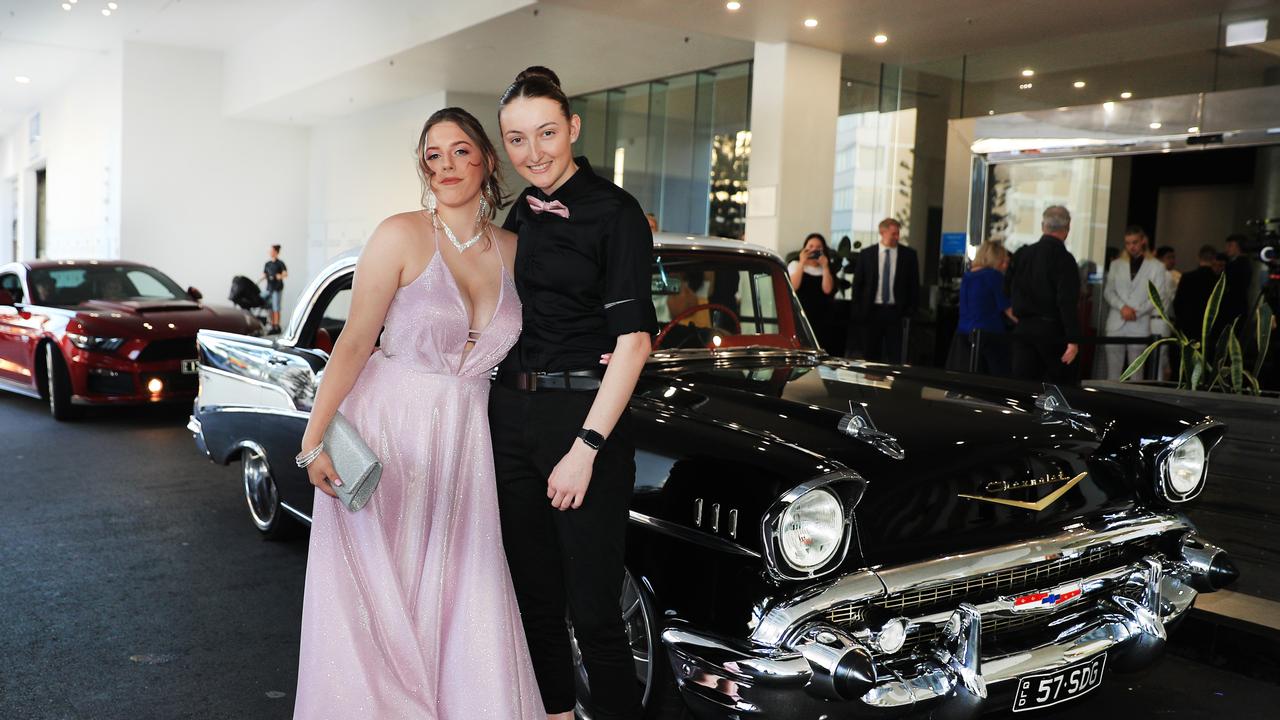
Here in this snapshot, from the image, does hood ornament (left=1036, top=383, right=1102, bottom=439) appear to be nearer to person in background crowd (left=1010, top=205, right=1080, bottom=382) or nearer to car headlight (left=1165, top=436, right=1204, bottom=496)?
car headlight (left=1165, top=436, right=1204, bottom=496)

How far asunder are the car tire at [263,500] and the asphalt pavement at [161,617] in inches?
3.2

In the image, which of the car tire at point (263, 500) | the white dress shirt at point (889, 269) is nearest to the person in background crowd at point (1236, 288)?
the white dress shirt at point (889, 269)

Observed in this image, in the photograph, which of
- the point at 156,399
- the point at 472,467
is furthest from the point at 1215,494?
the point at 156,399

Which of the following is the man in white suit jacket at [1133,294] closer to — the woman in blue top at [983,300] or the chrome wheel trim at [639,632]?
the woman in blue top at [983,300]

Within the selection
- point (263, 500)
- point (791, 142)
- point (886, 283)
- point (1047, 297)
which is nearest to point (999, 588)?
point (263, 500)

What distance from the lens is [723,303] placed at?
13.0 feet

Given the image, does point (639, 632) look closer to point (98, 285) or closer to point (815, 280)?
point (815, 280)

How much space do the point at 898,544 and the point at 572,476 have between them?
0.90 m

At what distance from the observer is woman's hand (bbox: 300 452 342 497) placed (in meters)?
2.43

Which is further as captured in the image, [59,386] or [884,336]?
[884,336]

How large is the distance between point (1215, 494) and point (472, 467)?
4.25 metres

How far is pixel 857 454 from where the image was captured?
2.64m

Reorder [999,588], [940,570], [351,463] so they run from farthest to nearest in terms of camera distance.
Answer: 1. [999,588]
2. [940,570]
3. [351,463]

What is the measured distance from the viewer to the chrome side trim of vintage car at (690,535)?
2500 millimetres
